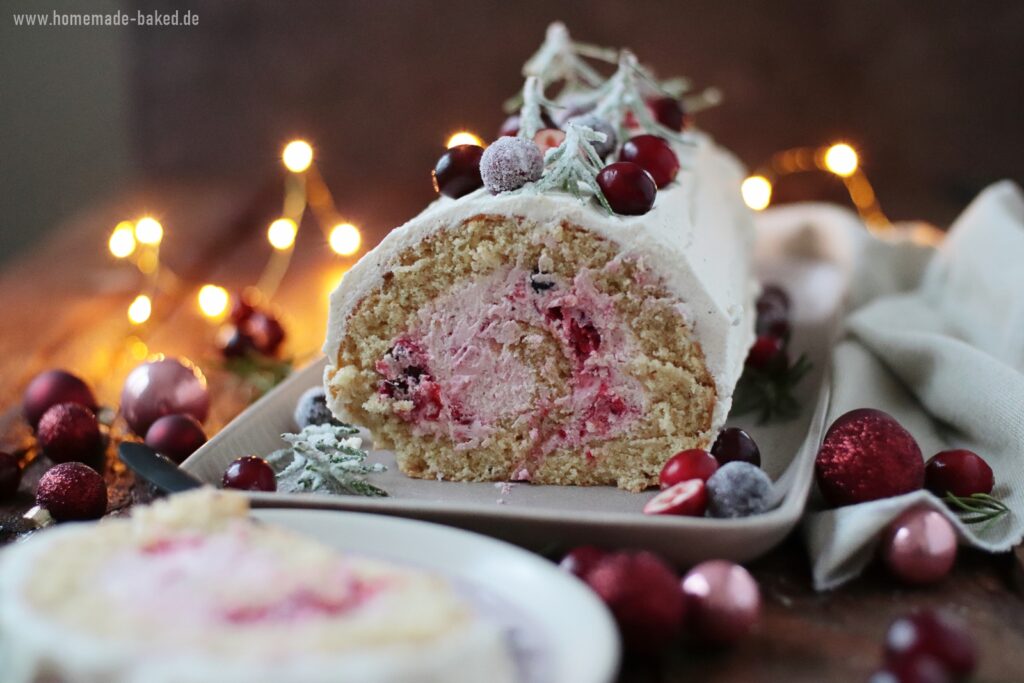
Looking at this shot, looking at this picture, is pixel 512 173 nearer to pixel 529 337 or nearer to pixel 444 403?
pixel 529 337

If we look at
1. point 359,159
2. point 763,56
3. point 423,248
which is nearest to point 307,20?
point 359,159

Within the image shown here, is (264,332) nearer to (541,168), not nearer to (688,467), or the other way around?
(541,168)

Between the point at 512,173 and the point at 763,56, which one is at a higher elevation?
the point at 763,56

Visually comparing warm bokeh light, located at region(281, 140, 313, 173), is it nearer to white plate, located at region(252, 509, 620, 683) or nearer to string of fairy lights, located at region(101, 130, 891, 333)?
string of fairy lights, located at region(101, 130, 891, 333)

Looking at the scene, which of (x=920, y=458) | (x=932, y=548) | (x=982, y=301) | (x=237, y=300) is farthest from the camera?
(x=237, y=300)

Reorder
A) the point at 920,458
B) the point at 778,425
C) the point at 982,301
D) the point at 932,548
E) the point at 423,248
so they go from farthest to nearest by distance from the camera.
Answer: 1. the point at 982,301
2. the point at 778,425
3. the point at 423,248
4. the point at 920,458
5. the point at 932,548
